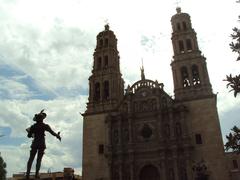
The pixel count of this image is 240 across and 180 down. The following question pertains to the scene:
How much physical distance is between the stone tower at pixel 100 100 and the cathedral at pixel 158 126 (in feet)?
0.33

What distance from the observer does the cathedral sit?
1072 inches

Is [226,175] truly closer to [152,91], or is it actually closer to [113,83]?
[152,91]

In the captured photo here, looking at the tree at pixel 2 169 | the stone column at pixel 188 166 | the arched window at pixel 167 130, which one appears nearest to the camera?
the stone column at pixel 188 166

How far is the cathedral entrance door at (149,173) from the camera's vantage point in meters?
28.5

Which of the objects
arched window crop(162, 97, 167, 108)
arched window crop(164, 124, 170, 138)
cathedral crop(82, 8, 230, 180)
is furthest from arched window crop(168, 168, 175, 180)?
arched window crop(162, 97, 167, 108)

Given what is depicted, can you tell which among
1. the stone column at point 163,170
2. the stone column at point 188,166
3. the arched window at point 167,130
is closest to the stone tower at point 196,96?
the stone column at point 188,166

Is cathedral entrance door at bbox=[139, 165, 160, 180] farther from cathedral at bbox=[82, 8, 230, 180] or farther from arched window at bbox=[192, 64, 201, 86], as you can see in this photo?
arched window at bbox=[192, 64, 201, 86]

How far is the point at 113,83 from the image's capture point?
33906 mm

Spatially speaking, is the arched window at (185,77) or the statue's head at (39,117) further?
the arched window at (185,77)

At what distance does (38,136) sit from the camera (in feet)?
26.4

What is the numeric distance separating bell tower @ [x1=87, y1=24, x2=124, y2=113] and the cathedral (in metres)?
0.12

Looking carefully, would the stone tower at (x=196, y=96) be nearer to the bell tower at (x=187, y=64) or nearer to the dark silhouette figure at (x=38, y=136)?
the bell tower at (x=187, y=64)

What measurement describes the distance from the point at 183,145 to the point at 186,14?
1654 centimetres

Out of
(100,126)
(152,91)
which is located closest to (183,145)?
(152,91)
